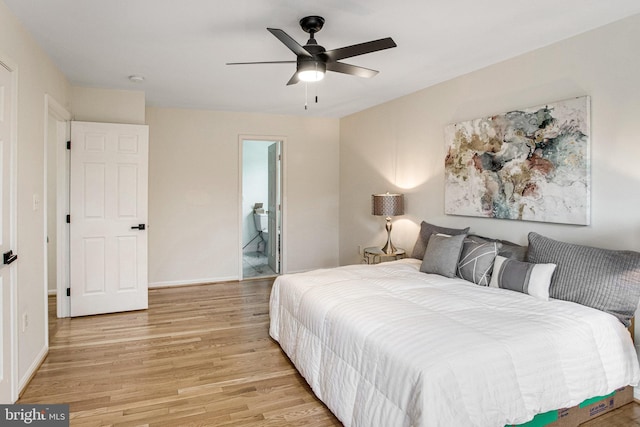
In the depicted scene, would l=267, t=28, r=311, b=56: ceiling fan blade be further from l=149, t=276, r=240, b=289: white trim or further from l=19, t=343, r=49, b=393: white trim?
l=149, t=276, r=240, b=289: white trim

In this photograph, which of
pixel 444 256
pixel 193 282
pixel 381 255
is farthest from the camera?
pixel 193 282

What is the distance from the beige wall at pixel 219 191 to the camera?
5312mm

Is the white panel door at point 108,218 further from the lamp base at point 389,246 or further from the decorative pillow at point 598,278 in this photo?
the decorative pillow at point 598,278

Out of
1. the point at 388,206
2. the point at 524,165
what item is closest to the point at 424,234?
the point at 388,206

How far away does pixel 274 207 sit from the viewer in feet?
20.9

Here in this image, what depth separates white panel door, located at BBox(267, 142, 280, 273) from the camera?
6.14 metres

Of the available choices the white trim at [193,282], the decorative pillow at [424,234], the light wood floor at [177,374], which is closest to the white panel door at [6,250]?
the light wood floor at [177,374]

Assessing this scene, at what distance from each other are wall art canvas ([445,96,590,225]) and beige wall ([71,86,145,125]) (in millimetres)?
3431

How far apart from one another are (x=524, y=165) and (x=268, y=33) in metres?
2.27

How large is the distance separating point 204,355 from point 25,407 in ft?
3.88

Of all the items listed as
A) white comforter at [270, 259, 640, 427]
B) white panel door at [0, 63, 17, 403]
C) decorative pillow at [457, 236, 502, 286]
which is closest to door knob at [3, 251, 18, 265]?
white panel door at [0, 63, 17, 403]

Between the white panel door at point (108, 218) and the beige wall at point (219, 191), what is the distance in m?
1.01

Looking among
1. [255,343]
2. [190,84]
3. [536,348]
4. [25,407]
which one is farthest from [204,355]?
[190,84]

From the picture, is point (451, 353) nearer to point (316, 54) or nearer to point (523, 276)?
point (523, 276)
